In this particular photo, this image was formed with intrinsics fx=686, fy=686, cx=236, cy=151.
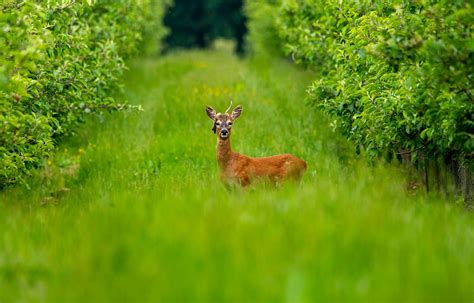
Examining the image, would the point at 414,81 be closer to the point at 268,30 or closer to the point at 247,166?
the point at 247,166

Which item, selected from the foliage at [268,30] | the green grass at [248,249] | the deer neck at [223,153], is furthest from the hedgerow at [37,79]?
the foliage at [268,30]

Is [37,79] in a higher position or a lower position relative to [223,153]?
higher

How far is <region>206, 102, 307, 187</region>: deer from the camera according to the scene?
9227 mm

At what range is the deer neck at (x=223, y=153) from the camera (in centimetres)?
952

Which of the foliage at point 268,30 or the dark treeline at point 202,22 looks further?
the dark treeline at point 202,22

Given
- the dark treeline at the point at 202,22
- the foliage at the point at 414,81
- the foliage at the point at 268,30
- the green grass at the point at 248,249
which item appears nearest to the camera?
the green grass at the point at 248,249

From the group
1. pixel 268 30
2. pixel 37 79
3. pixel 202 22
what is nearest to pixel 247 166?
pixel 37 79

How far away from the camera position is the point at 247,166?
9273 mm

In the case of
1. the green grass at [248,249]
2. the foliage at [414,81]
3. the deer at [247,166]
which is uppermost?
the foliage at [414,81]

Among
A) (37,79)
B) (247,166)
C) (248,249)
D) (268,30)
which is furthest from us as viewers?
(268,30)

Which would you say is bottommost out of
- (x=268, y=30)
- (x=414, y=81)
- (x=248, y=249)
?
(x=248, y=249)

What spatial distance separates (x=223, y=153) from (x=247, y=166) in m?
0.47

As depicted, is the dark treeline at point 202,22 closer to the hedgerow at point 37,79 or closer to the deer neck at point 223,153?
the hedgerow at point 37,79

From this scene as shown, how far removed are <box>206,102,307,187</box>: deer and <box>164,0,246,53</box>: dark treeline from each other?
1785 inches
